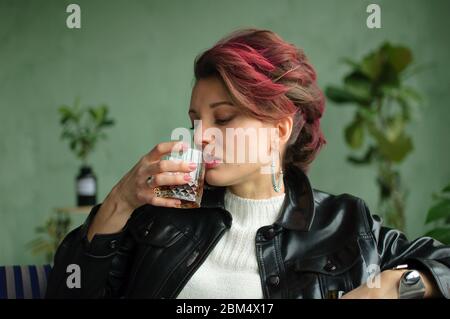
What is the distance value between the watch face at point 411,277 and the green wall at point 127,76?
362cm

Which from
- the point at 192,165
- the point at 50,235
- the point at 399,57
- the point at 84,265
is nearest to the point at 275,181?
the point at 192,165

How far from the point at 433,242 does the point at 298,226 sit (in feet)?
0.93

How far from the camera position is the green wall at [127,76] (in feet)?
15.2

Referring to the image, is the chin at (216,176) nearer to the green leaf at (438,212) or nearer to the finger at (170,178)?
the finger at (170,178)

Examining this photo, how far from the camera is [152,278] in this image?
1272 millimetres

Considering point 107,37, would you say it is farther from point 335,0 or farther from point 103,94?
point 335,0

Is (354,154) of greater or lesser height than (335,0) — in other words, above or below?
below

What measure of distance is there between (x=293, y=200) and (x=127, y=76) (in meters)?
3.54

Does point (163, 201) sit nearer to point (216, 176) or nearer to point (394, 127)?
point (216, 176)

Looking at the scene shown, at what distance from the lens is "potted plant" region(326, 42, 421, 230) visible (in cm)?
401

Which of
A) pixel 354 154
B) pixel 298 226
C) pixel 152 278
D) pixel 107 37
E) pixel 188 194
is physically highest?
pixel 107 37

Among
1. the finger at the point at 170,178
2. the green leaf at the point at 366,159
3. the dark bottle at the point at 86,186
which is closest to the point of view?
the finger at the point at 170,178

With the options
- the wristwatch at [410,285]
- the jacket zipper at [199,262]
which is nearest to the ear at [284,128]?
the jacket zipper at [199,262]
